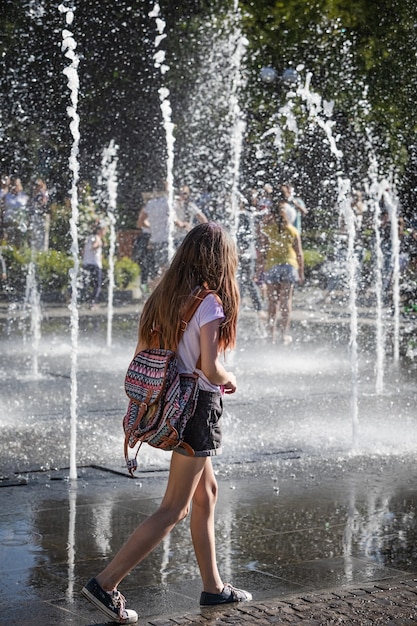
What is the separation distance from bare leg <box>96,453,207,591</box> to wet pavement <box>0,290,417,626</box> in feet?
0.61

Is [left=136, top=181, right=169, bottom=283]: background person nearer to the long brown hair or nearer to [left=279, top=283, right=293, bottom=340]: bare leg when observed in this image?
[left=279, top=283, right=293, bottom=340]: bare leg

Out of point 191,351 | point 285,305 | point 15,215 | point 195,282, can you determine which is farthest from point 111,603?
point 15,215

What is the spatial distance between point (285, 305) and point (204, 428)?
12189 mm

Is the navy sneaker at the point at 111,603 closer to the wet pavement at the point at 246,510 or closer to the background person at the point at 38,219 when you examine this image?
the wet pavement at the point at 246,510

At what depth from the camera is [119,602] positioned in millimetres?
4535

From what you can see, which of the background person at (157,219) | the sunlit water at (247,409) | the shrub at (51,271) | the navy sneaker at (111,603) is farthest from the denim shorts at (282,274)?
the navy sneaker at (111,603)

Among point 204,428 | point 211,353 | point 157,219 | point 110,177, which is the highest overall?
point 110,177

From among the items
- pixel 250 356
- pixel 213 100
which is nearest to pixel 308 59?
pixel 213 100

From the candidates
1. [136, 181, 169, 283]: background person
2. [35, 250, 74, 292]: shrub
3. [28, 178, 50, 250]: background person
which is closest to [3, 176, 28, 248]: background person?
[28, 178, 50, 250]: background person

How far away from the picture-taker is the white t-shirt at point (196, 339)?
14.9ft

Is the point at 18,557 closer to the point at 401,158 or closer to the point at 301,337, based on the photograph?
the point at 301,337

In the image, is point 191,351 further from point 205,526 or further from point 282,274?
point 282,274

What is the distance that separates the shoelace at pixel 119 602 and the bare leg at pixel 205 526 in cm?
33

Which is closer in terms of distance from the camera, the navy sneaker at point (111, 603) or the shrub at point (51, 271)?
the navy sneaker at point (111, 603)
